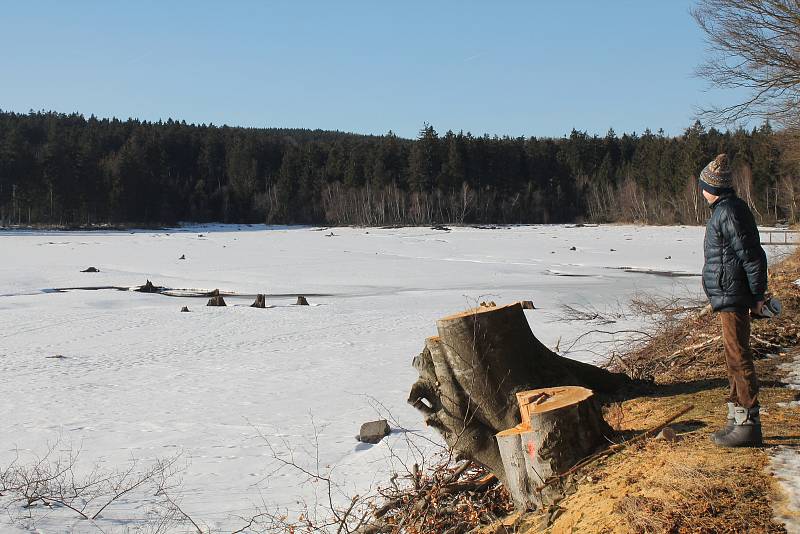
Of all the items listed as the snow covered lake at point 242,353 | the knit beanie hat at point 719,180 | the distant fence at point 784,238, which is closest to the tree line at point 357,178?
the distant fence at point 784,238

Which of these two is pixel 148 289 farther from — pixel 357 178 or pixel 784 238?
pixel 357 178

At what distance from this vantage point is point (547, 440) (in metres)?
4.86

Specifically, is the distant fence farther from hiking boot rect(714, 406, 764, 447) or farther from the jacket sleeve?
hiking boot rect(714, 406, 764, 447)

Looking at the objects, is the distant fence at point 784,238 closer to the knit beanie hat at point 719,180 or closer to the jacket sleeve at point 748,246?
the knit beanie hat at point 719,180

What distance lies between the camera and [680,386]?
685 cm

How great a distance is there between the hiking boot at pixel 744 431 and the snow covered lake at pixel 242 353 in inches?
147

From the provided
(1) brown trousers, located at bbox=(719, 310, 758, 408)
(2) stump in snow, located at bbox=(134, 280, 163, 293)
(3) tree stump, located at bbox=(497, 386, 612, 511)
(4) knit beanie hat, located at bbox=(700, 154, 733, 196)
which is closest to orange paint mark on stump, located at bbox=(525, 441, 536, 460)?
(3) tree stump, located at bbox=(497, 386, 612, 511)

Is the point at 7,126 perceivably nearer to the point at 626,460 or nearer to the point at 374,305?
the point at 374,305

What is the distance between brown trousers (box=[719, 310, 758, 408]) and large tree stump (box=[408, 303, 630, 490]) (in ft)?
4.93

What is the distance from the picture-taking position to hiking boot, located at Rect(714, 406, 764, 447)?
186 inches

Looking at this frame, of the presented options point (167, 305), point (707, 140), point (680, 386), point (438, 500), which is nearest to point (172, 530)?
point (438, 500)

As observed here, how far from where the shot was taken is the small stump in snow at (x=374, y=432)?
876 cm

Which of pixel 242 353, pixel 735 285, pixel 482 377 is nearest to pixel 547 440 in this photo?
pixel 482 377

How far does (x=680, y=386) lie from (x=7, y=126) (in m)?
135
